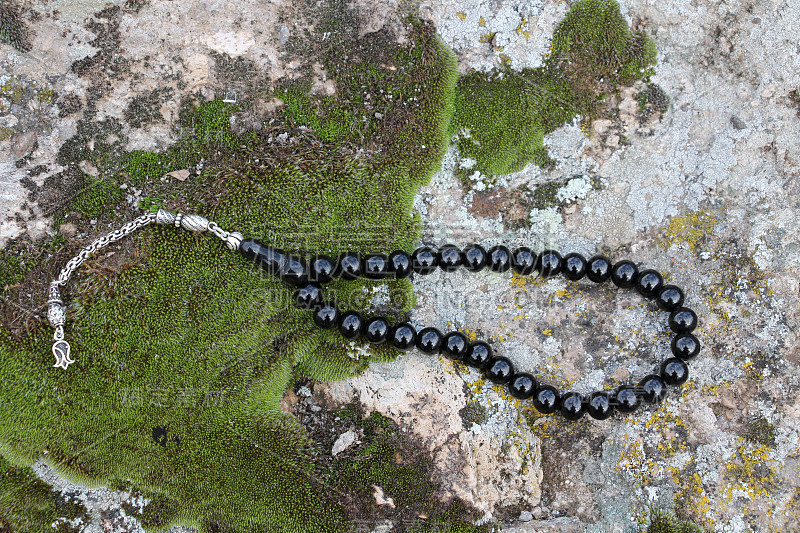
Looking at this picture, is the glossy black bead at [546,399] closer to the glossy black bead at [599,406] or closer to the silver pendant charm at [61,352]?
the glossy black bead at [599,406]

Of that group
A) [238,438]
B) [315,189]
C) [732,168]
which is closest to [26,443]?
[238,438]

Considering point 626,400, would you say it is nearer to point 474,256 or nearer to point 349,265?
point 474,256

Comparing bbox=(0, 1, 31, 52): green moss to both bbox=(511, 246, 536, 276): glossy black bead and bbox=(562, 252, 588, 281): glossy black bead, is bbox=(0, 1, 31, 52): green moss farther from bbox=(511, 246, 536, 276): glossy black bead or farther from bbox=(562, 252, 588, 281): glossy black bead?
bbox=(562, 252, 588, 281): glossy black bead

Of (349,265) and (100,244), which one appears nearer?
(100,244)

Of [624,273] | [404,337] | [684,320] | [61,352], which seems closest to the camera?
[61,352]

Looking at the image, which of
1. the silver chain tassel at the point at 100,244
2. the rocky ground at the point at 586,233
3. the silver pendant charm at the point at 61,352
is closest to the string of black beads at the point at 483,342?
the rocky ground at the point at 586,233

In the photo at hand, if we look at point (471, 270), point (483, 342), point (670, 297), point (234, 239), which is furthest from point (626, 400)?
point (234, 239)
